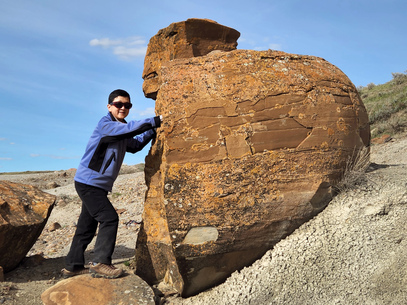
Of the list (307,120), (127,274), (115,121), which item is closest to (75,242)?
(127,274)

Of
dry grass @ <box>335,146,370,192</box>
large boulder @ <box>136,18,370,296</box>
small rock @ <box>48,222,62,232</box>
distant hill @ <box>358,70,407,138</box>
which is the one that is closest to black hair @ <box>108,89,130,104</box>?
large boulder @ <box>136,18,370,296</box>

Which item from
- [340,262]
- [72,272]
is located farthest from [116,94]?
[340,262]

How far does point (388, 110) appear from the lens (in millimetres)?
13945

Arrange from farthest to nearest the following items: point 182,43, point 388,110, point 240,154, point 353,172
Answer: point 388,110 < point 182,43 < point 353,172 < point 240,154

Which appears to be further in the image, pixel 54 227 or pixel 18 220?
pixel 54 227

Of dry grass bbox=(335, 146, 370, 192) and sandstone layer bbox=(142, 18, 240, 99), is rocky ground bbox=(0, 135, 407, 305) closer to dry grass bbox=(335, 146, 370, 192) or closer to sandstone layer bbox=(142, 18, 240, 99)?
dry grass bbox=(335, 146, 370, 192)

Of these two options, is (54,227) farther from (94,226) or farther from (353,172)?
(353,172)

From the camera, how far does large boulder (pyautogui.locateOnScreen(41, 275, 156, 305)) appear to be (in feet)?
12.7

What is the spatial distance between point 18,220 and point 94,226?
1.05m

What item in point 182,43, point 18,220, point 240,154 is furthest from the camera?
point 18,220

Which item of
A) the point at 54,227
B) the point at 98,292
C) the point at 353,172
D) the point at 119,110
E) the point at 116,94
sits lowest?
the point at 98,292

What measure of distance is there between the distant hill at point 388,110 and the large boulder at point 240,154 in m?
9.21

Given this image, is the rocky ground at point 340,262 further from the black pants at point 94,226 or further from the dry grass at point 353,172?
the black pants at point 94,226

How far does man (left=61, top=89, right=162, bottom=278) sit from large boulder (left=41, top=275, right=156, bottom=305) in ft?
0.43
